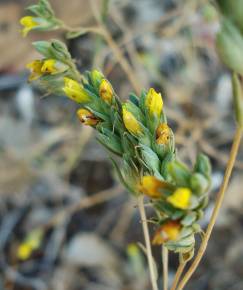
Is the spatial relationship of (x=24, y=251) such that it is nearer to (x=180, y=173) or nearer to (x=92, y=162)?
(x=92, y=162)

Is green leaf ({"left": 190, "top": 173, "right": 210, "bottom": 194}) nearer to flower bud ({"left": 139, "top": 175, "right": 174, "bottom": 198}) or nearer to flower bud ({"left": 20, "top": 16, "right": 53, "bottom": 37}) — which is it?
flower bud ({"left": 139, "top": 175, "right": 174, "bottom": 198})

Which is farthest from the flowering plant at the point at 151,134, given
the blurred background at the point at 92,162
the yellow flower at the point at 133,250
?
the yellow flower at the point at 133,250

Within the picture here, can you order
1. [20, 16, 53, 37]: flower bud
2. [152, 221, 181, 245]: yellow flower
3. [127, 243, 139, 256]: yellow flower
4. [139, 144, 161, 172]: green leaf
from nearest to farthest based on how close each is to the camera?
[152, 221, 181, 245]: yellow flower
[139, 144, 161, 172]: green leaf
[20, 16, 53, 37]: flower bud
[127, 243, 139, 256]: yellow flower

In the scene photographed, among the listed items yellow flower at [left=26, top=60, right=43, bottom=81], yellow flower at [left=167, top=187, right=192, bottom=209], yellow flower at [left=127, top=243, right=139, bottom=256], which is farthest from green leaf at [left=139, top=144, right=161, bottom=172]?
yellow flower at [left=127, top=243, right=139, bottom=256]

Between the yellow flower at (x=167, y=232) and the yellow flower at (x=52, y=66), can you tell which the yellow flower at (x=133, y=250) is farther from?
the yellow flower at (x=167, y=232)

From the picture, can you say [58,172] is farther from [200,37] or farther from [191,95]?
[200,37]
